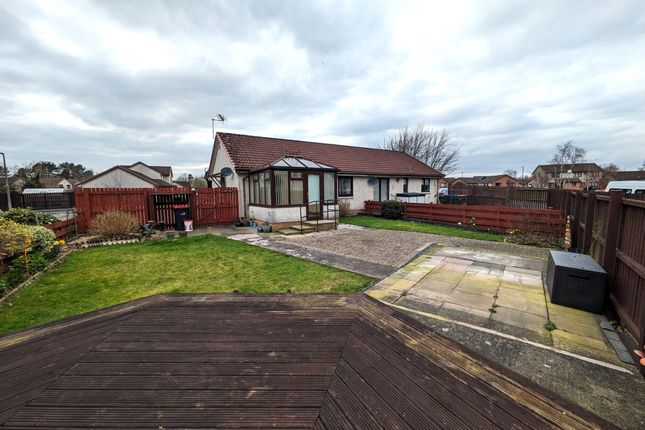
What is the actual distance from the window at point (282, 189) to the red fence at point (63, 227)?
734cm

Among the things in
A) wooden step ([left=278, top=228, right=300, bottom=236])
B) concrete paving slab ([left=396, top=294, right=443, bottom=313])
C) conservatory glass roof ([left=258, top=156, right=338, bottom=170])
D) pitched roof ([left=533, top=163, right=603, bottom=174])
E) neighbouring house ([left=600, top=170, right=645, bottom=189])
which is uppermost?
pitched roof ([left=533, top=163, right=603, bottom=174])

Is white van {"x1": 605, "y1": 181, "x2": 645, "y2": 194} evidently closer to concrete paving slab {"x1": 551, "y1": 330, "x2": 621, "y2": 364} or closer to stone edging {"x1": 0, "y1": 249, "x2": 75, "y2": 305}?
concrete paving slab {"x1": 551, "y1": 330, "x2": 621, "y2": 364}

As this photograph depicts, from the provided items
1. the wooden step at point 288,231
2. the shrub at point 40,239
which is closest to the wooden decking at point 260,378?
the shrub at point 40,239

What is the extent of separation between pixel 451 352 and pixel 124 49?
1274 centimetres

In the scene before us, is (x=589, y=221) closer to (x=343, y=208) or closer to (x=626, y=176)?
(x=343, y=208)

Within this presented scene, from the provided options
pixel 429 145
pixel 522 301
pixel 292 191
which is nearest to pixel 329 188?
pixel 292 191

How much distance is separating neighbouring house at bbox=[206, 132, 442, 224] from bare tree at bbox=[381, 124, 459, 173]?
11252mm

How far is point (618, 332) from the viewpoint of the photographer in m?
3.27

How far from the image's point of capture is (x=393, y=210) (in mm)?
14672

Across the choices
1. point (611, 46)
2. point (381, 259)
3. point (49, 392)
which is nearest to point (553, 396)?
point (49, 392)

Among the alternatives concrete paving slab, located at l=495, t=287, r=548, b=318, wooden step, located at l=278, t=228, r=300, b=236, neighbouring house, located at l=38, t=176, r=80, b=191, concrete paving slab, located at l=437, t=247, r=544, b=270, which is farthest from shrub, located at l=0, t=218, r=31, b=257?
neighbouring house, located at l=38, t=176, r=80, b=191

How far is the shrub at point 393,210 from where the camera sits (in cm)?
1459

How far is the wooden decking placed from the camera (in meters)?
1.74

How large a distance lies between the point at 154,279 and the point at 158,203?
7.55m
